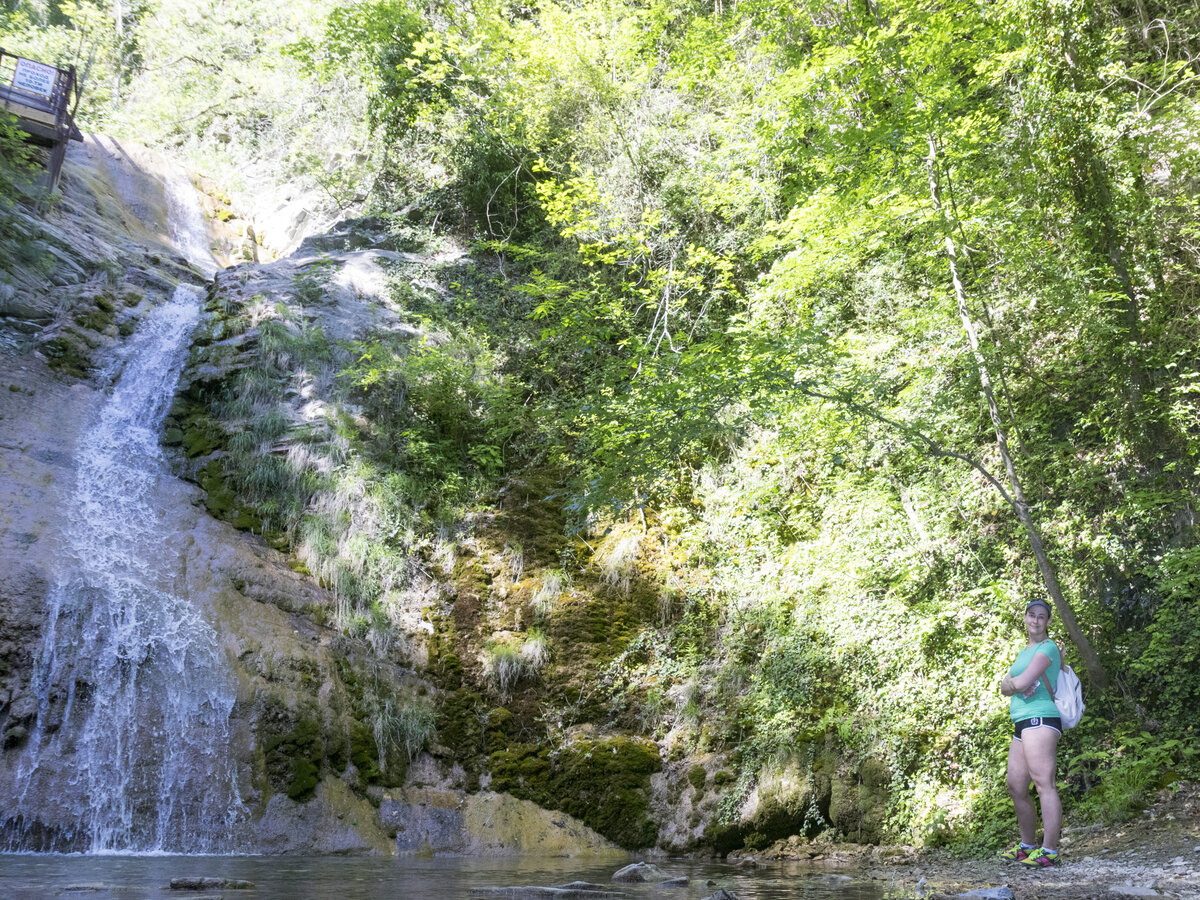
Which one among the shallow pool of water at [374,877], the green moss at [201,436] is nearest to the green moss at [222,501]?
the green moss at [201,436]

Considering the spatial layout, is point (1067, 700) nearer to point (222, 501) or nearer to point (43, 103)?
point (222, 501)

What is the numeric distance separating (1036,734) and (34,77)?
17165 mm

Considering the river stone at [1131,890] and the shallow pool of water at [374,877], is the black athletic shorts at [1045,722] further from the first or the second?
the shallow pool of water at [374,877]

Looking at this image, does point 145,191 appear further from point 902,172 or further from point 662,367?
point 902,172

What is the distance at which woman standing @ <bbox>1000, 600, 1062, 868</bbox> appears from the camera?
420cm

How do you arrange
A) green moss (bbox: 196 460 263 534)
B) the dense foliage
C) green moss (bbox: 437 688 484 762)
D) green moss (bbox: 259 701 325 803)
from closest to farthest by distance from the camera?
the dense foliage < green moss (bbox: 259 701 325 803) < green moss (bbox: 437 688 484 762) < green moss (bbox: 196 460 263 534)

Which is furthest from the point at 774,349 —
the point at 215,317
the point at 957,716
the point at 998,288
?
the point at 215,317

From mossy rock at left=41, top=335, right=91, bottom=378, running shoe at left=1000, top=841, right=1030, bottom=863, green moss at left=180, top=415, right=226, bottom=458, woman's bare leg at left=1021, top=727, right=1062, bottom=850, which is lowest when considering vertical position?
running shoe at left=1000, top=841, right=1030, bottom=863

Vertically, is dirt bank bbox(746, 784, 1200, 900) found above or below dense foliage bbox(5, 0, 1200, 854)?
below

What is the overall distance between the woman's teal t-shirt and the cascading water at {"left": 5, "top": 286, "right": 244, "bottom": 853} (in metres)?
6.39

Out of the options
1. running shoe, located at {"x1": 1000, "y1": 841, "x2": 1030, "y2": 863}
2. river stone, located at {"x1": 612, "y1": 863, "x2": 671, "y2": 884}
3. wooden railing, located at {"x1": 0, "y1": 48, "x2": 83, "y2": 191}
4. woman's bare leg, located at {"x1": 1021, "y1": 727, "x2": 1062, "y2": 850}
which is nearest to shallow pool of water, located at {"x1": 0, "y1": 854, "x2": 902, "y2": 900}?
river stone, located at {"x1": 612, "y1": 863, "x2": 671, "y2": 884}

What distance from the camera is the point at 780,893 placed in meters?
4.20

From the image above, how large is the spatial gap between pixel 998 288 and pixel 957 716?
3919 millimetres

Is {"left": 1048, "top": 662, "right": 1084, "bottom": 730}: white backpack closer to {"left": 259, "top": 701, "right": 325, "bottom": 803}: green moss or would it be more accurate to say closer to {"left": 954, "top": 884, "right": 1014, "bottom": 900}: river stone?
{"left": 954, "top": 884, "right": 1014, "bottom": 900}: river stone
